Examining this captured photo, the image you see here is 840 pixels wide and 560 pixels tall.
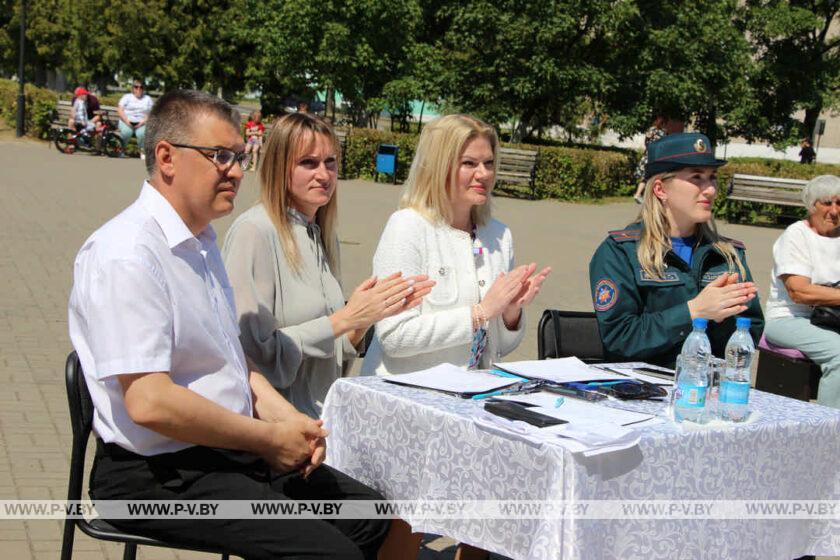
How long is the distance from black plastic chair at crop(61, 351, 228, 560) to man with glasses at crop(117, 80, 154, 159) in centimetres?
2109

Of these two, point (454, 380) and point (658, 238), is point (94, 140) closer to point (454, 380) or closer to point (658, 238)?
point (658, 238)

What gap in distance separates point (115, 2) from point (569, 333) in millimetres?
34832

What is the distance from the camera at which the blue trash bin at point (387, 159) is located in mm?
22625

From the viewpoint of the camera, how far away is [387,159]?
2264 centimetres

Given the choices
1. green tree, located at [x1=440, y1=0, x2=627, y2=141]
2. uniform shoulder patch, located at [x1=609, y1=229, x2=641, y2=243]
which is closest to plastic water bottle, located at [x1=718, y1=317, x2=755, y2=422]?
uniform shoulder patch, located at [x1=609, y1=229, x2=641, y2=243]

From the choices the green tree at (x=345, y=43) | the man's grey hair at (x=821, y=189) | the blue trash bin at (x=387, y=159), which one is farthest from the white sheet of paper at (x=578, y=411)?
the green tree at (x=345, y=43)

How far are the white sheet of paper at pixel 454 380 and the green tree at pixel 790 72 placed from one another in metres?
34.4

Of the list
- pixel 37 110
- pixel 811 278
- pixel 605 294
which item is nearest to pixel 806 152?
pixel 37 110

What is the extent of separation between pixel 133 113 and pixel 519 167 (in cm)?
896

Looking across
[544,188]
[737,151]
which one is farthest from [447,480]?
[737,151]

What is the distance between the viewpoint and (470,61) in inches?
1161

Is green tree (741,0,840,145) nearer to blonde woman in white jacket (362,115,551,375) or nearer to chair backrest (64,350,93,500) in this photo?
blonde woman in white jacket (362,115,551,375)

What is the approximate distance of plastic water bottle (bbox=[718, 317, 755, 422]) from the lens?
3.32 meters

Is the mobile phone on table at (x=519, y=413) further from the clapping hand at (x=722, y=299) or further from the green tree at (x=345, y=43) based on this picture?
the green tree at (x=345, y=43)
